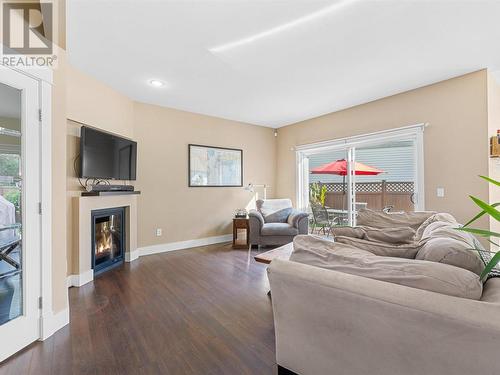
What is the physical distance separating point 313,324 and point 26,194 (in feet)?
7.05

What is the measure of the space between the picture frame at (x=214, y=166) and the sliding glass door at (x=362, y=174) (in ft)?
4.72

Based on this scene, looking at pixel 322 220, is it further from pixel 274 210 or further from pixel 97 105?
pixel 97 105

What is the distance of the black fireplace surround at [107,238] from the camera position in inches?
130

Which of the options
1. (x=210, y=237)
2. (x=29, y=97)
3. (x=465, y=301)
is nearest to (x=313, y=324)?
(x=465, y=301)

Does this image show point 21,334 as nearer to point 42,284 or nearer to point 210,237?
point 42,284

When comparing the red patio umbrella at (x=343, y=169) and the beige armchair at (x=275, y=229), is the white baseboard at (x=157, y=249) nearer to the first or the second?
the beige armchair at (x=275, y=229)

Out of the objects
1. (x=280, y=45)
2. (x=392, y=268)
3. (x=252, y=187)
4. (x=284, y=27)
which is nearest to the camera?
(x=392, y=268)

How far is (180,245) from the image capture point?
4.61m

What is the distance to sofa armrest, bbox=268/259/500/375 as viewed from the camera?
0.87 metres

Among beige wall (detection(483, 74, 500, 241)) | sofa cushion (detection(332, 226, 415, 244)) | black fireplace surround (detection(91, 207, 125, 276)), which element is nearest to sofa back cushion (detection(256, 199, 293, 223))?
black fireplace surround (detection(91, 207, 125, 276))

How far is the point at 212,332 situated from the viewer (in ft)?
6.42

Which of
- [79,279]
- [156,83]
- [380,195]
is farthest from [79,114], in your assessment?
[380,195]

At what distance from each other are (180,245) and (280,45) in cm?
367

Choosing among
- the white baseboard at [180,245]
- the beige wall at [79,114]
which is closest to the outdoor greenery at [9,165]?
the beige wall at [79,114]
